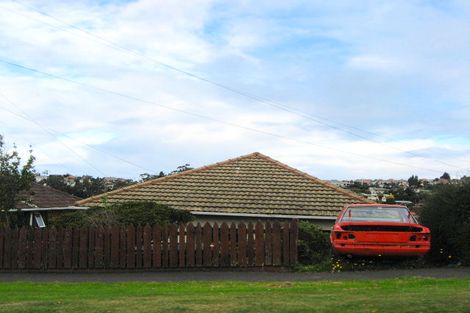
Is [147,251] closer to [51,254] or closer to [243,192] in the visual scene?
[51,254]

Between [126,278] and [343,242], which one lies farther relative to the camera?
[126,278]

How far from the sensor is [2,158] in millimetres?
19812

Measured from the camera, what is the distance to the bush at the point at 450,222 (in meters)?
13.3

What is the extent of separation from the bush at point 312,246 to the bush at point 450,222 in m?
2.59

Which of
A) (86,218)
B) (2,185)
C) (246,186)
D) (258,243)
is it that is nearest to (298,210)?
(246,186)

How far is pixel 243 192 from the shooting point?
2192 cm

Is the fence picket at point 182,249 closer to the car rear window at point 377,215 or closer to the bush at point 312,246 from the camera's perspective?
the bush at point 312,246

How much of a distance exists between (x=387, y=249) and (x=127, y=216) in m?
7.89

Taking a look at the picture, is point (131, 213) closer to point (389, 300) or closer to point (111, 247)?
point (111, 247)

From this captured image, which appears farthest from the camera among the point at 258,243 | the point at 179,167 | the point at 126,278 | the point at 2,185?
the point at 179,167

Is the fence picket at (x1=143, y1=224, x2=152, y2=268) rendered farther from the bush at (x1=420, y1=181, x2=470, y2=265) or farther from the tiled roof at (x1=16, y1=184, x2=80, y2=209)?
the tiled roof at (x1=16, y1=184, x2=80, y2=209)

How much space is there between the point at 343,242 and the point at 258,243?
3.13m

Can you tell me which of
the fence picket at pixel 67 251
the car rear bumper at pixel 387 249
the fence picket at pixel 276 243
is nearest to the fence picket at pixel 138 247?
the fence picket at pixel 67 251

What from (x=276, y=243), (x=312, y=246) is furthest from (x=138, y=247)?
(x=312, y=246)
